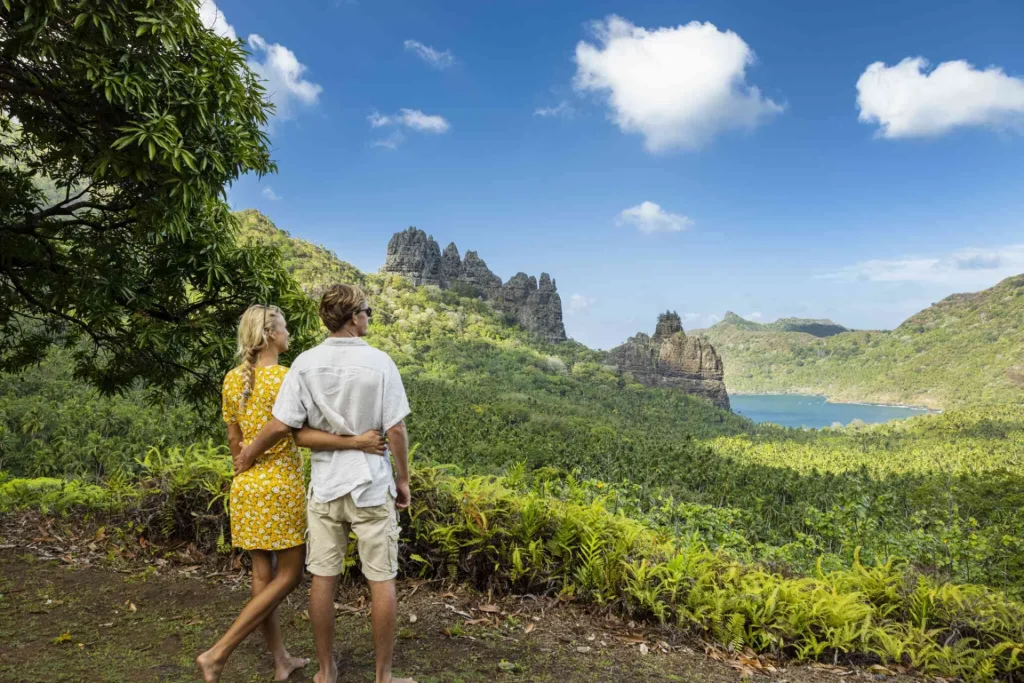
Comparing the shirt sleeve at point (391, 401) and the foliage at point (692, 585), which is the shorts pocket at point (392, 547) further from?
the foliage at point (692, 585)

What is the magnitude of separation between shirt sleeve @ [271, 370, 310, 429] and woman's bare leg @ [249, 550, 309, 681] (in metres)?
0.66

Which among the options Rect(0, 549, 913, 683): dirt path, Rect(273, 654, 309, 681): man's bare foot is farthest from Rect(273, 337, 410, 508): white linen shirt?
Rect(0, 549, 913, 683): dirt path

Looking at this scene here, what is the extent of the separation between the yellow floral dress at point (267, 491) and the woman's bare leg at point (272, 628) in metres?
0.10

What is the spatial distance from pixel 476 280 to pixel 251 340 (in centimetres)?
9006

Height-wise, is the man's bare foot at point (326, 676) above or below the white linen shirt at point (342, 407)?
below

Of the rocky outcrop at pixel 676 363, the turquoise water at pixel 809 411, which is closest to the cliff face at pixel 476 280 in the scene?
the rocky outcrop at pixel 676 363

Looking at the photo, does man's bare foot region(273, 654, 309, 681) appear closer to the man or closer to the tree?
the man

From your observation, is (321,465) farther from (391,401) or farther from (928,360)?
(928,360)

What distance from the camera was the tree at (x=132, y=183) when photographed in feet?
10.7

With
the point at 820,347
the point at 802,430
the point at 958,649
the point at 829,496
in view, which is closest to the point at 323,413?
the point at 958,649

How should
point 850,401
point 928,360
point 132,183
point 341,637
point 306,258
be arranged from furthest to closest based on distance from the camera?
point 850,401
point 928,360
point 306,258
point 132,183
point 341,637

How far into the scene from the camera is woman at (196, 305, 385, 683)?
2.53 m

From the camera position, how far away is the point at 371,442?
2.35 metres

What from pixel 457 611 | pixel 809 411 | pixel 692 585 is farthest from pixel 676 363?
pixel 457 611
